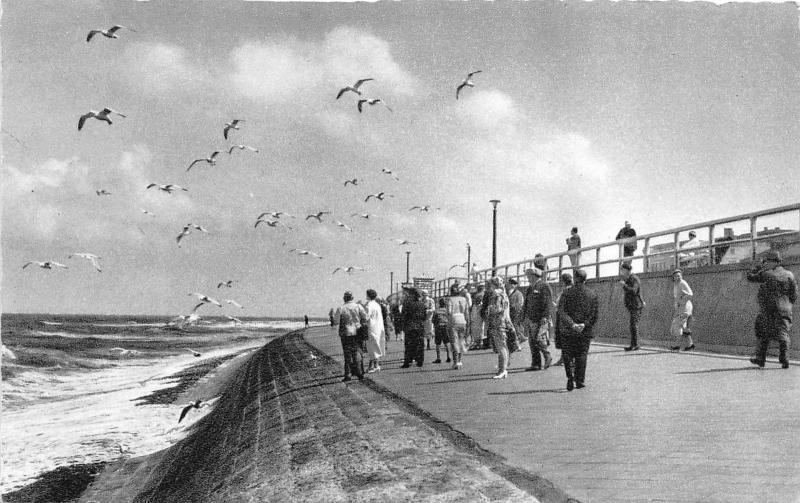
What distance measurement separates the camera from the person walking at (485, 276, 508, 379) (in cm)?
1166

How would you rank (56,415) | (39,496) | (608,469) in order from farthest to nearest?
(56,415)
(39,496)
(608,469)

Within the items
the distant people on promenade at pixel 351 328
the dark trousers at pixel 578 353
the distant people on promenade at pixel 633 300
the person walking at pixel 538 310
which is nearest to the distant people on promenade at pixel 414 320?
the distant people on promenade at pixel 351 328

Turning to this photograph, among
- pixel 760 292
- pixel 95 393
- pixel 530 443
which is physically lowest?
pixel 95 393

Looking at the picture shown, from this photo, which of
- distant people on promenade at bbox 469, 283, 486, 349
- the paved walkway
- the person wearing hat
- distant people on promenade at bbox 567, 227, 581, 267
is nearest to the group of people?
the person wearing hat

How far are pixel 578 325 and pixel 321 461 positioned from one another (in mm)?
4277

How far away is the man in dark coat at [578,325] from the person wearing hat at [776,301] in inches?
104

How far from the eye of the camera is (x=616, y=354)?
14422mm

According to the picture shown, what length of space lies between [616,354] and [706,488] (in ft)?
33.2

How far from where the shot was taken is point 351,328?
13.4 metres

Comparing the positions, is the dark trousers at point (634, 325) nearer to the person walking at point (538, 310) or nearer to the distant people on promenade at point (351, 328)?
the person walking at point (538, 310)

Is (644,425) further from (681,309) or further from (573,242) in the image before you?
(573,242)

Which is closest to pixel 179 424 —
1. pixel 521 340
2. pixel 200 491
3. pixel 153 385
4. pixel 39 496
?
pixel 39 496

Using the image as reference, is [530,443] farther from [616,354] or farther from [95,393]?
[95,393]

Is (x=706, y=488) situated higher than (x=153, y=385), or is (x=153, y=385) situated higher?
(x=706, y=488)
